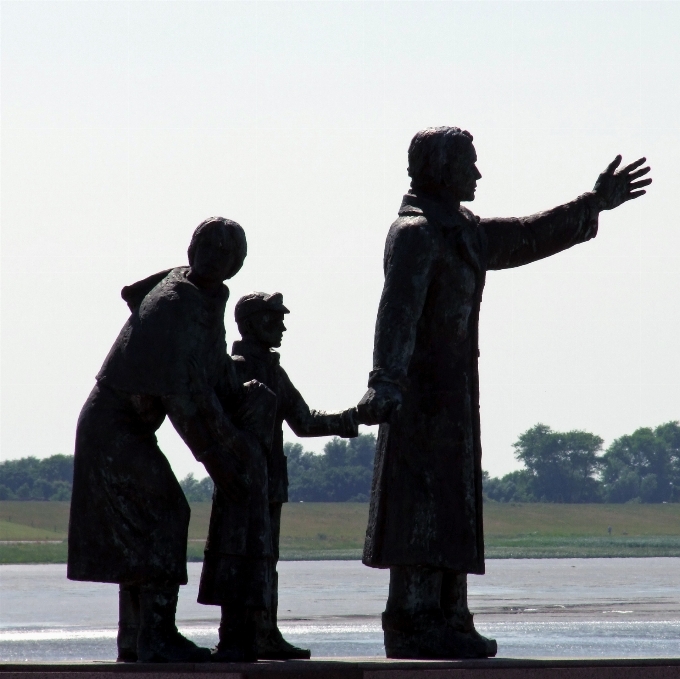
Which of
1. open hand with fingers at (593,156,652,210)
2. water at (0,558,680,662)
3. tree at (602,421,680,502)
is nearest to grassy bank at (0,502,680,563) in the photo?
water at (0,558,680,662)

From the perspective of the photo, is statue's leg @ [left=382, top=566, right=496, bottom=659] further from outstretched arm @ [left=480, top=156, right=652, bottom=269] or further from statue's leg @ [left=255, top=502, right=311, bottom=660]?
outstretched arm @ [left=480, top=156, right=652, bottom=269]

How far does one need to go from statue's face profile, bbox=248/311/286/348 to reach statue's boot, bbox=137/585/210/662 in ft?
5.00

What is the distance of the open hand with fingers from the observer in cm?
1005

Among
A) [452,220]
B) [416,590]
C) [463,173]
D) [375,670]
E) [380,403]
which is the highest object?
[463,173]

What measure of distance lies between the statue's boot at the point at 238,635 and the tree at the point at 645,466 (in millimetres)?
123120

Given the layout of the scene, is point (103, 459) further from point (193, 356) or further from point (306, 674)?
point (306, 674)

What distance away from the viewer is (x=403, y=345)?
9.16m

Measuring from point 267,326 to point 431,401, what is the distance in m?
0.97

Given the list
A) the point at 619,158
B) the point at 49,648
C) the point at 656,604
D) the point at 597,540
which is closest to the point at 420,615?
the point at 619,158

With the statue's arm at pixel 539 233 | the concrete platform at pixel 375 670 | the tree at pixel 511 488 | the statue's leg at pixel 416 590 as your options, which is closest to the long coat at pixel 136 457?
the concrete platform at pixel 375 670

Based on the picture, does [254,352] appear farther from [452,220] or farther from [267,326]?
[452,220]

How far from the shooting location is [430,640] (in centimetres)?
920

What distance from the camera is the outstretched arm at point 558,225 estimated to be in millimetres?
9820

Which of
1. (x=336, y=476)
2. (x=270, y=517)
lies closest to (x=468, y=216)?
(x=270, y=517)
